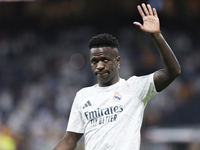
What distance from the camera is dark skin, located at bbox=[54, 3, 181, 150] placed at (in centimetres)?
267

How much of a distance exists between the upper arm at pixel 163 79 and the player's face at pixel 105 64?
424mm

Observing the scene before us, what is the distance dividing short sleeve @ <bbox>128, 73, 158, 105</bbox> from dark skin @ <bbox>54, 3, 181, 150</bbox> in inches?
1.9

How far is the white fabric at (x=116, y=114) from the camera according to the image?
9.35ft

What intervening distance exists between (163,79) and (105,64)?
1.79 ft

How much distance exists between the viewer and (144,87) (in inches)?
115

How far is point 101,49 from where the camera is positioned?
3.05 m

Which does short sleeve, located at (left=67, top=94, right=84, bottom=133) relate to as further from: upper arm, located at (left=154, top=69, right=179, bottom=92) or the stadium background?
the stadium background

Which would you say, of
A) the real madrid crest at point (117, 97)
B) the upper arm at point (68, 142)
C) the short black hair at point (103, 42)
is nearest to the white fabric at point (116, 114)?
the real madrid crest at point (117, 97)

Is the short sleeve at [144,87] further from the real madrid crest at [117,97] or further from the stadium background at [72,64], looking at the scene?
the stadium background at [72,64]

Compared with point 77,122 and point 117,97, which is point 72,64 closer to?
point 77,122

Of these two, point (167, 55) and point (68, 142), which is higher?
point (167, 55)

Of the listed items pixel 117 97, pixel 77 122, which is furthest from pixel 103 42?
pixel 77 122

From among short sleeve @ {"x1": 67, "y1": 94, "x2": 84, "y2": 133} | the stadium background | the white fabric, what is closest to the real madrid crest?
the white fabric

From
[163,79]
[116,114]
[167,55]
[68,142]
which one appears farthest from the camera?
[68,142]
